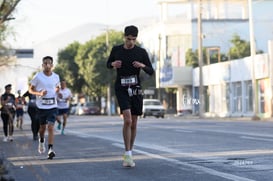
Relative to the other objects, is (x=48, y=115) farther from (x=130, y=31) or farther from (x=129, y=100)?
(x=130, y=31)

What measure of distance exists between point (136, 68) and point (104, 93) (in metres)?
76.3

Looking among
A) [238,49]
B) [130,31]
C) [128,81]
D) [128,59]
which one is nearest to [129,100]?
[128,81]

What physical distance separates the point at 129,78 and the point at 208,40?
70325 mm

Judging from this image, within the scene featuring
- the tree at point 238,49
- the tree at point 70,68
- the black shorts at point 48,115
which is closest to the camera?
the black shorts at point 48,115

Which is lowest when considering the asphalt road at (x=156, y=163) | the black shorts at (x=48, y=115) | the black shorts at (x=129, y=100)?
the asphalt road at (x=156, y=163)

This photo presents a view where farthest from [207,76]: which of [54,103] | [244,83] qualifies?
[54,103]

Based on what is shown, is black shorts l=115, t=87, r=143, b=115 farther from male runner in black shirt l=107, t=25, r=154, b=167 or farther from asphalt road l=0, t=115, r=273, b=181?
asphalt road l=0, t=115, r=273, b=181

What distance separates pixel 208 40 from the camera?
80.4 m

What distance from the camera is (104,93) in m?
87.0

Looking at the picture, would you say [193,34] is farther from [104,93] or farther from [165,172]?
[165,172]

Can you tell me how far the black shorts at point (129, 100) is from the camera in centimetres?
1070

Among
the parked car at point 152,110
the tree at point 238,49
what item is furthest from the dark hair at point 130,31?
the tree at point 238,49

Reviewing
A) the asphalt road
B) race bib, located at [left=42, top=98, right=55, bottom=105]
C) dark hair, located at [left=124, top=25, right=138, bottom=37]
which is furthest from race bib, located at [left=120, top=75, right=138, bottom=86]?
race bib, located at [left=42, top=98, right=55, bottom=105]

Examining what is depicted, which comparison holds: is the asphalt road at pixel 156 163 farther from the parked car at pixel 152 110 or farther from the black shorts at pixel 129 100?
the parked car at pixel 152 110
